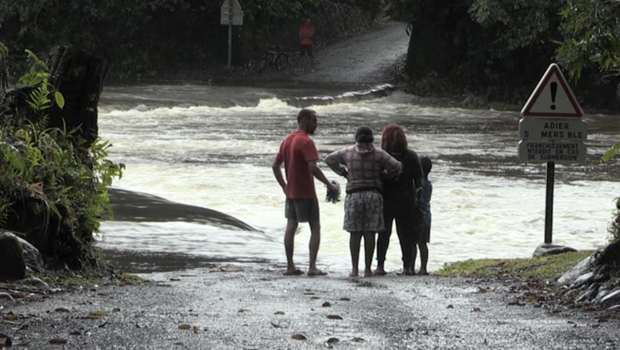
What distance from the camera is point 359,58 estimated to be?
2169 inches

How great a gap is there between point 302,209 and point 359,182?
0.66 meters

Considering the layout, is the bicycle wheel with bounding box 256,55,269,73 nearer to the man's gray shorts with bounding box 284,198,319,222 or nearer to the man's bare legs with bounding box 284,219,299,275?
the man's bare legs with bounding box 284,219,299,275

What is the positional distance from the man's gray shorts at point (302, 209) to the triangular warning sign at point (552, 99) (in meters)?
3.15

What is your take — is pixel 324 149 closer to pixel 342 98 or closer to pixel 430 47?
pixel 342 98

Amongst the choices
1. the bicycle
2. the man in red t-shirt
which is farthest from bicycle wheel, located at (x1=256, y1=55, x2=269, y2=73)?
the man in red t-shirt

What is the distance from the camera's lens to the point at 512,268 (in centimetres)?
1394

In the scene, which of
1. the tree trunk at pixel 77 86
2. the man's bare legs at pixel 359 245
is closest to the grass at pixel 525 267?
the man's bare legs at pixel 359 245

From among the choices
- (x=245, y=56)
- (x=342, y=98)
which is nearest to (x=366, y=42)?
(x=245, y=56)

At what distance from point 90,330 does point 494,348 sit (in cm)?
240

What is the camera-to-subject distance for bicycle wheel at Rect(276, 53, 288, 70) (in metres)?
53.2

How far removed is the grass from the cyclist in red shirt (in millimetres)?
36676

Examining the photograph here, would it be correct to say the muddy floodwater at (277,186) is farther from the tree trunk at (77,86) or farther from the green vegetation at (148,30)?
the green vegetation at (148,30)

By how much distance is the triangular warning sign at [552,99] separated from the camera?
15.0m

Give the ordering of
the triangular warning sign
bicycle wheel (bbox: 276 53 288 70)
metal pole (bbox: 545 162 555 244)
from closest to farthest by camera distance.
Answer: the triangular warning sign < metal pole (bbox: 545 162 555 244) < bicycle wheel (bbox: 276 53 288 70)
